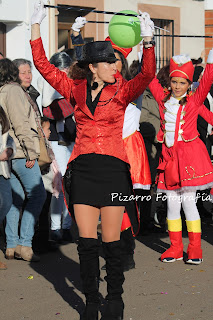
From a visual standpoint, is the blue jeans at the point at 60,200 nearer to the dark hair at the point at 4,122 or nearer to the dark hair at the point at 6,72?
the dark hair at the point at 6,72

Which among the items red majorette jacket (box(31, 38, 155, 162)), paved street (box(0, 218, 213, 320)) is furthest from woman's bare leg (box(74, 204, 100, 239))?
paved street (box(0, 218, 213, 320))

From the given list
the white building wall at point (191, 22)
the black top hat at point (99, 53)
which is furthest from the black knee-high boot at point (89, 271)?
the white building wall at point (191, 22)

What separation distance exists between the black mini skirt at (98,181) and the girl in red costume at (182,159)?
2034 mm

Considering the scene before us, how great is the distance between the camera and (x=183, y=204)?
25.1 ft

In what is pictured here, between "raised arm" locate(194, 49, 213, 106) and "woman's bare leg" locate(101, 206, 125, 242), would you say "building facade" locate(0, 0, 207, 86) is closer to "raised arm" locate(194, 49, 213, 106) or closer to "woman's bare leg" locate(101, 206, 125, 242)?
"raised arm" locate(194, 49, 213, 106)

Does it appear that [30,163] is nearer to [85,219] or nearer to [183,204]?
[183,204]

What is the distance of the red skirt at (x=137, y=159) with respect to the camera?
7398 millimetres

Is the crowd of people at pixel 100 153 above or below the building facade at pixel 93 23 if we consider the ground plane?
below

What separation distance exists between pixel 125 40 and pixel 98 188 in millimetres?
2161

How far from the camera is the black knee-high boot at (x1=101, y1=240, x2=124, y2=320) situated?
5.52m

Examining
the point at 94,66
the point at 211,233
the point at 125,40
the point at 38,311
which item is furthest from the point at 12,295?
the point at 211,233

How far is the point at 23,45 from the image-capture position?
52.2ft

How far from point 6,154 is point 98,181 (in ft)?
5.17

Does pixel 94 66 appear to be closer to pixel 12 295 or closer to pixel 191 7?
pixel 12 295
